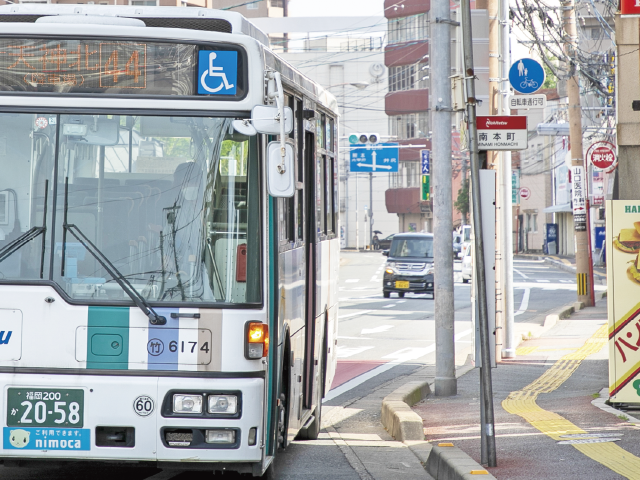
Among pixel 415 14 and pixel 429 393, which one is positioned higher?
pixel 415 14

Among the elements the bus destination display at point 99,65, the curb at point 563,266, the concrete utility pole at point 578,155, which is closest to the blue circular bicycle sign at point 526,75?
the concrete utility pole at point 578,155

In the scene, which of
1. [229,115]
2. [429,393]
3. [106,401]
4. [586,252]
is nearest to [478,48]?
[429,393]

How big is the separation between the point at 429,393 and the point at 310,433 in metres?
3.26

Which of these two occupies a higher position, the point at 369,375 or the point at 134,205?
the point at 134,205

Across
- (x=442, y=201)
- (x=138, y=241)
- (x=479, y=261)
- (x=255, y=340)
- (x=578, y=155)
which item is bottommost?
(x=255, y=340)

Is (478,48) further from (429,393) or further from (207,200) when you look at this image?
(207,200)

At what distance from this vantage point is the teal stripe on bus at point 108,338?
5.68 m

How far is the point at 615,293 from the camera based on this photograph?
9914 millimetres

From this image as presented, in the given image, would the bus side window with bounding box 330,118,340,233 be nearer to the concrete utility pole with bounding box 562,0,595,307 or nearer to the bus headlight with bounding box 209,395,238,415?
the bus headlight with bounding box 209,395,238,415

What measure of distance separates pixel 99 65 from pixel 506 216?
10.6 metres

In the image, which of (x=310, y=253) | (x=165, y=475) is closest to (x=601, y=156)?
(x=310, y=253)

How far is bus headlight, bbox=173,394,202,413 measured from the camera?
18.6 ft

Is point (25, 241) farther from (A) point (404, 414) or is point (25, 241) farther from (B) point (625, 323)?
(B) point (625, 323)

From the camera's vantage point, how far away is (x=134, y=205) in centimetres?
581
